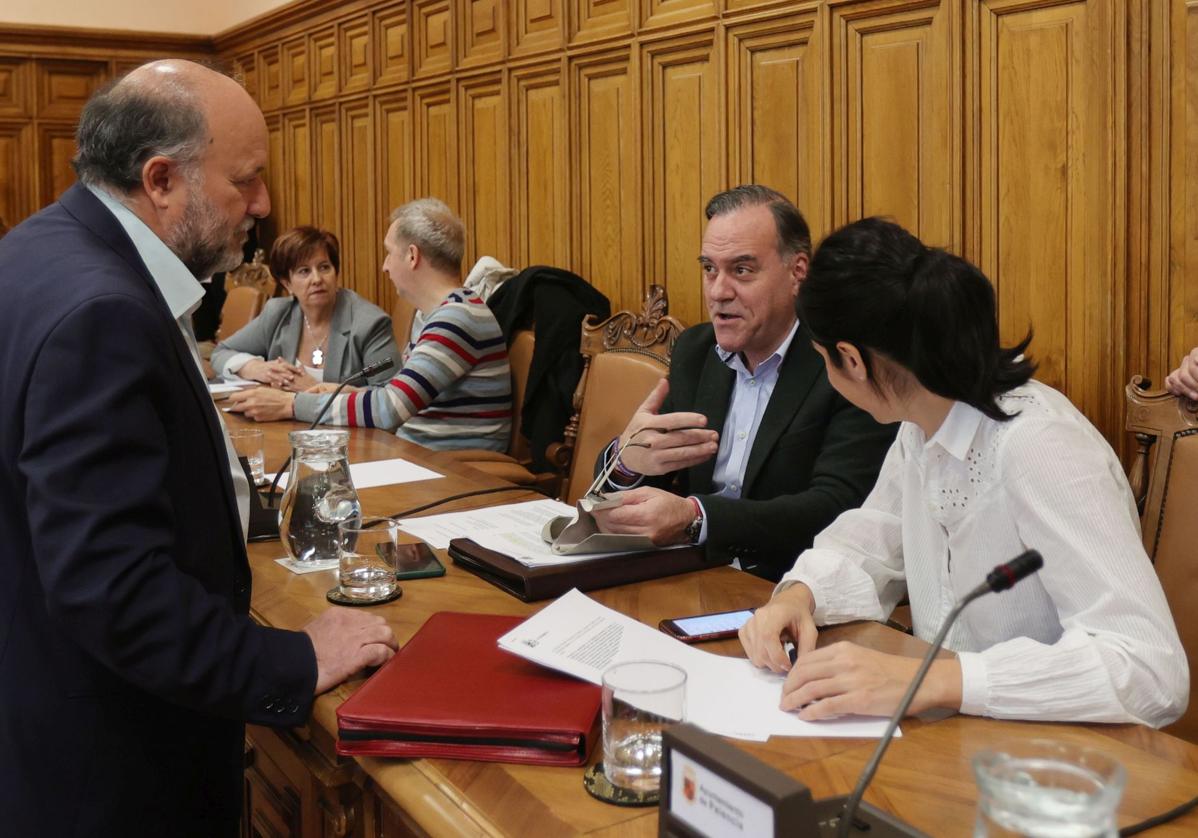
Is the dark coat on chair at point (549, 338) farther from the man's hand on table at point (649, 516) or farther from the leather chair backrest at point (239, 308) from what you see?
the leather chair backrest at point (239, 308)

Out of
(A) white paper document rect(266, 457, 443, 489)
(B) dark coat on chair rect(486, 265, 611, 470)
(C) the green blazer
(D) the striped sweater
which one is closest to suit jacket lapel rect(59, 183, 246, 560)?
(C) the green blazer

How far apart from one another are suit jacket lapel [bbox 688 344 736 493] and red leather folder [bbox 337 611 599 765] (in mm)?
1201

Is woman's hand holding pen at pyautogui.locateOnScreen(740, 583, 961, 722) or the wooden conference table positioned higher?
woman's hand holding pen at pyautogui.locateOnScreen(740, 583, 961, 722)

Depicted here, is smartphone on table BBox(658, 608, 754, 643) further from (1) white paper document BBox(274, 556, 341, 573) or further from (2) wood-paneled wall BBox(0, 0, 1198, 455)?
(2) wood-paneled wall BBox(0, 0, 1198, 455)

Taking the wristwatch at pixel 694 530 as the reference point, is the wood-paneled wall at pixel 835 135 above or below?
above

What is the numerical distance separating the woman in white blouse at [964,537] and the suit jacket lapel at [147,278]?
2.28 ft

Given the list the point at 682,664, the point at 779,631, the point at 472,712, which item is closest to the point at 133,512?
the point at 472,712

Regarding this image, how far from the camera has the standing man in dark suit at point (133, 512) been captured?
1.26 meters

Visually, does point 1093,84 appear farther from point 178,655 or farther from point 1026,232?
point 178,655

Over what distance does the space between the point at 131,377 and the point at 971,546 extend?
108 cm

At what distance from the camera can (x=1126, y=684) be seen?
Result: 1294 millimetres

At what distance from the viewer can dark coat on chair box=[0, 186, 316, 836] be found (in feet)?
4.13

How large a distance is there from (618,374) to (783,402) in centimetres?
89

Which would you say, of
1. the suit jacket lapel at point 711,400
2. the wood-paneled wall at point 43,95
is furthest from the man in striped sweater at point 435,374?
the wood-paneled wall at point 43,95
